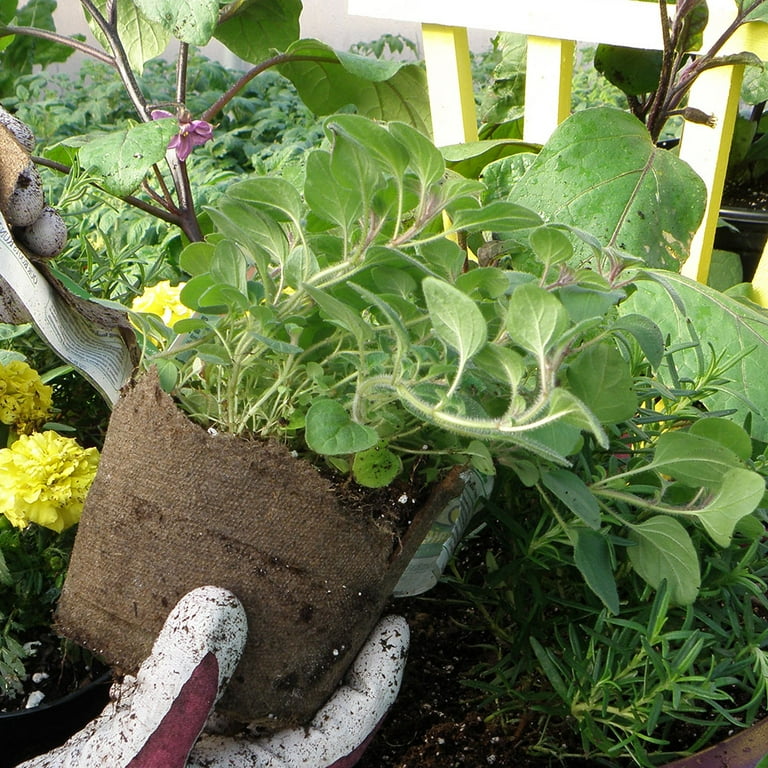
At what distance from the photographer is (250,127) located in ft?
9.63

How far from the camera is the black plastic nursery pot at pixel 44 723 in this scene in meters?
0.64

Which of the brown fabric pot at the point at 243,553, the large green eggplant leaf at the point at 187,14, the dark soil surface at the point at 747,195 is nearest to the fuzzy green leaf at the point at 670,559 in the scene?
the brown fabric pot at the point at 243,553

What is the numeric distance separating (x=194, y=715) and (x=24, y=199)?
0.33 metres

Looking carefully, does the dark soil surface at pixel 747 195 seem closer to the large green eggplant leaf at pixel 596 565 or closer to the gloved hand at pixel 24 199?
the large green eggplant leaf at pixel 596 565

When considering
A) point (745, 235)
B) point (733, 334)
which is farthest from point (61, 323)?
point (745, 235)

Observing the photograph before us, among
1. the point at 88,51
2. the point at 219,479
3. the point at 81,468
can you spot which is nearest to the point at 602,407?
the point at 219,479

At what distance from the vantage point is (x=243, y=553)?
0.48 metres

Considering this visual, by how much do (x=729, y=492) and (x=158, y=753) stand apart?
0.33m

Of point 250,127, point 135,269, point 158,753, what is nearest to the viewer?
point 158,753

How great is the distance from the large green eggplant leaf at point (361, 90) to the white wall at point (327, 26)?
2751 millimetres

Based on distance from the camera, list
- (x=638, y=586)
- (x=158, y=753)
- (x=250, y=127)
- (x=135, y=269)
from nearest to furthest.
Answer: (x=158, y=753) < (x=638, y=586) < (x=135, y=269) < (x=250, y=127)

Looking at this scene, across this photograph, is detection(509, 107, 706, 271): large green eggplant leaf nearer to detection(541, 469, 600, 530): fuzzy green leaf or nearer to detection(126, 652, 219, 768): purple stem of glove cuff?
detection(541, 469, 600, 530): fuzzy green leaf

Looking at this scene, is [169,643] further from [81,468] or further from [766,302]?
[766,302]

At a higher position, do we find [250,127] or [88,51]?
[88,51]
